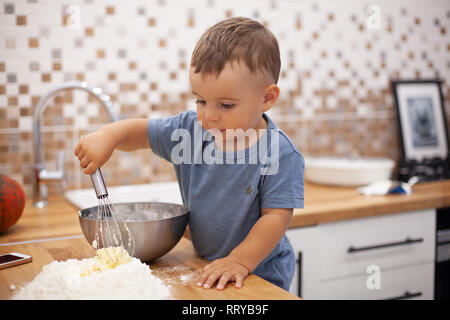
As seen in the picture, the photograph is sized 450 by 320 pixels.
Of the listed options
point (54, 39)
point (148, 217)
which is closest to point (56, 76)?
point (54, 39)

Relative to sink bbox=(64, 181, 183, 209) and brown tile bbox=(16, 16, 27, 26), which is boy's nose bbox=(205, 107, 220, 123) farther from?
brown tile bbox=(16, 16, 27, 26)

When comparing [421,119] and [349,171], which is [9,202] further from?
[421,119]

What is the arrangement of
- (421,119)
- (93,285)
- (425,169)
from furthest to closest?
(421,119) < (425,169) < (93,285)

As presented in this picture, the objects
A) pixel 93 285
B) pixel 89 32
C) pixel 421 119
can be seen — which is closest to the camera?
pixel 93 285

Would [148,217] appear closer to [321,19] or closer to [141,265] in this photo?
[141,265]

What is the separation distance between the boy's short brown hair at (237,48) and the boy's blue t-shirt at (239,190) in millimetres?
179

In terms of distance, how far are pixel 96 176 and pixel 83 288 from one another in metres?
0.24

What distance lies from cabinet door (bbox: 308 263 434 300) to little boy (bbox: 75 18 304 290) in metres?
0.52

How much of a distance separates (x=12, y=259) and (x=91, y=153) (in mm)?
258

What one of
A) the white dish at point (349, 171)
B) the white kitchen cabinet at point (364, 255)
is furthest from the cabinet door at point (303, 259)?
the white dish at point (349, 171)

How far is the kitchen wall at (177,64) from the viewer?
1672 millimetres

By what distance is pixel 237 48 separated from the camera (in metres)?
0.93

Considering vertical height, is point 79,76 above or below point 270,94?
above

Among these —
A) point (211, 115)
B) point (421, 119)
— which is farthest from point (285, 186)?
point (421, 119)
